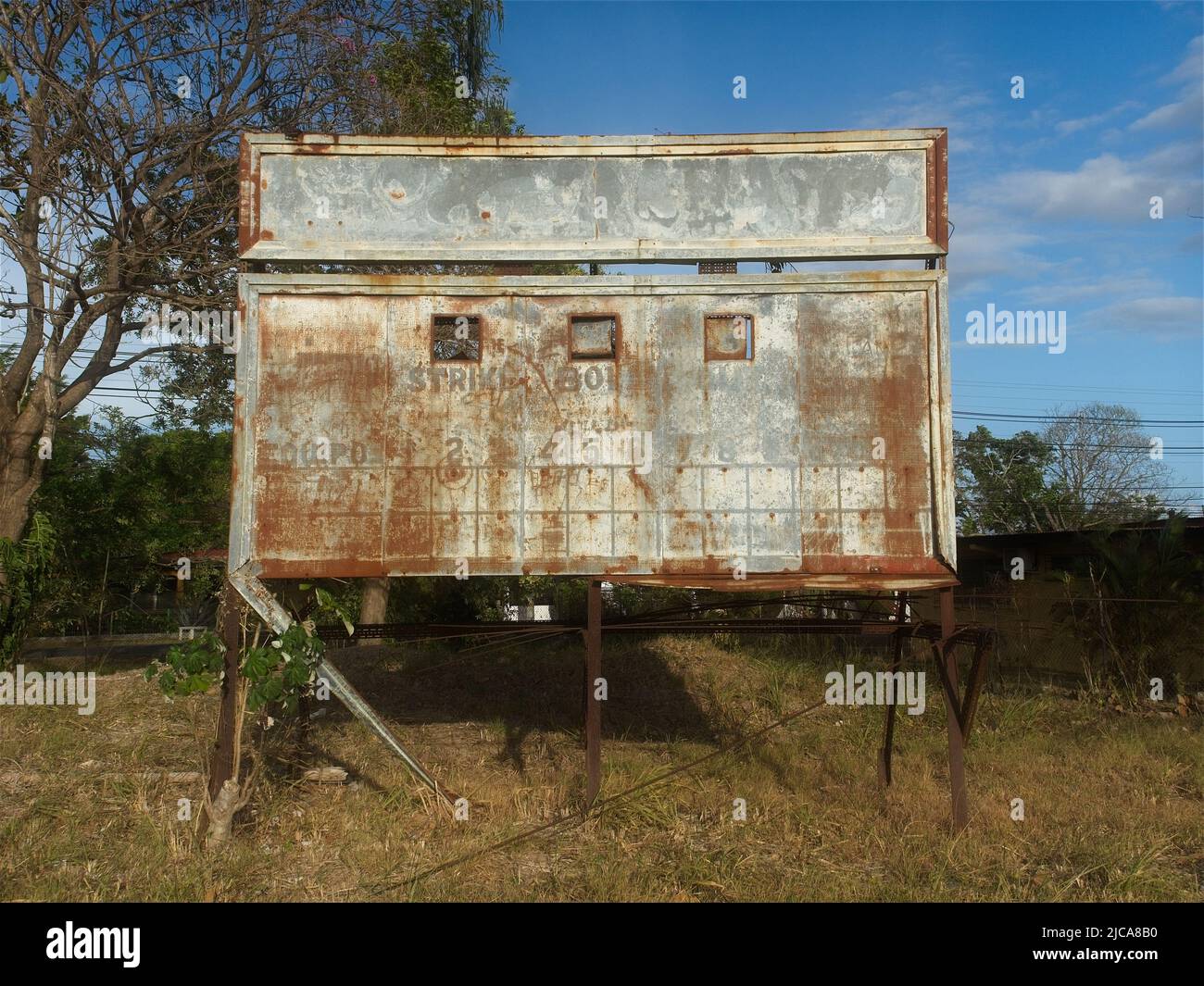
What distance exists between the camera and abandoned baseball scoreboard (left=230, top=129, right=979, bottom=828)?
9.73m

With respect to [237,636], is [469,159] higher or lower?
higher

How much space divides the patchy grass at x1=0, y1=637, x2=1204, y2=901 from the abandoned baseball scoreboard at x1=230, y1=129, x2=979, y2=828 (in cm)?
108

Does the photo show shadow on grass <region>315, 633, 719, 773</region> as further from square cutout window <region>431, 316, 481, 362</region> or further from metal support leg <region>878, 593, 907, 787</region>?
square cutout window <region>431, 316, 481, 362</region>

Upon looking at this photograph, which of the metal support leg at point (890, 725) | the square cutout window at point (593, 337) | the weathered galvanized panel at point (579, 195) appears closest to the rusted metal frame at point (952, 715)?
the metal support leg at point (890, 725)

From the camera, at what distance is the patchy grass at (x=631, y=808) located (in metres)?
8.38

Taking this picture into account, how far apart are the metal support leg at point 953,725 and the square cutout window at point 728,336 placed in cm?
312

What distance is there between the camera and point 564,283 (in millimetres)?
10039

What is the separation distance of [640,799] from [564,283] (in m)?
5.45

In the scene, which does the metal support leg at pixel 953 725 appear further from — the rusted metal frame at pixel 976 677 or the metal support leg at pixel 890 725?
the metal support leg at pixel 890 725

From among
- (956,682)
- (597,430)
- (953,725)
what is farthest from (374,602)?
(953,725)
